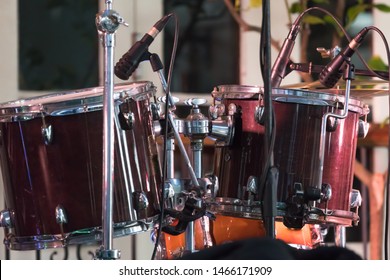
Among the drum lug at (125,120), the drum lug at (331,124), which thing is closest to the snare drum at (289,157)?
the drum lug at (331,124)

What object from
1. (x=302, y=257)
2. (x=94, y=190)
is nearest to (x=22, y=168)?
(x=94, y=190)

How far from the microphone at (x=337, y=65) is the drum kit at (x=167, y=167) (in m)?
0.05

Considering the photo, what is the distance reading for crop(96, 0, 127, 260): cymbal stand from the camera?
191 cm

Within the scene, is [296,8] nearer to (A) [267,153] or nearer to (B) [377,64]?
(B) [377,64]

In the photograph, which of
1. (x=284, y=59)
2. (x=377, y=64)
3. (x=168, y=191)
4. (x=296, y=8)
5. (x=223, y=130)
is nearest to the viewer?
(x=168, y=191)

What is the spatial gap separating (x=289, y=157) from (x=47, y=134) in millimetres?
676

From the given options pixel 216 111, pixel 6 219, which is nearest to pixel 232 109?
pixel 216 111

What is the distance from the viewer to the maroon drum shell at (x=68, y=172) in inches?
83.4

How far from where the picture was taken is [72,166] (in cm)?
212

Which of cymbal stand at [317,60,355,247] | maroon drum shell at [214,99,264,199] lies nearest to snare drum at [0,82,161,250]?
maroon drum shell at [214,99,264,199]

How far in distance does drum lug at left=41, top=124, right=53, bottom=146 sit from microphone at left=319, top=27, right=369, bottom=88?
804mm

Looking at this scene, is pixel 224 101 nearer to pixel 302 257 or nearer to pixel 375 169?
pixel 302 257

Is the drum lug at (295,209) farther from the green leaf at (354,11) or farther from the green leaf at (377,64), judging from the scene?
the green leaf at (354,11)

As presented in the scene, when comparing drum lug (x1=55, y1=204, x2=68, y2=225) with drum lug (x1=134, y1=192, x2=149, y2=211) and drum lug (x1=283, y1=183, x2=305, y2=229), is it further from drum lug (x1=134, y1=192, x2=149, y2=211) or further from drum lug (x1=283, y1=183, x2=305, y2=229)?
drum lug (x1=283, y1=183, x2=305, y2=229)
